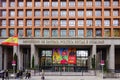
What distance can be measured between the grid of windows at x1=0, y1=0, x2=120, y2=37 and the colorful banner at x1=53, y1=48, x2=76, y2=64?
8.02m

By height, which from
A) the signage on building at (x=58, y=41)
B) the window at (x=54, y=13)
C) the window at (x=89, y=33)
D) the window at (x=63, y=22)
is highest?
the window at (x=54, y=13)

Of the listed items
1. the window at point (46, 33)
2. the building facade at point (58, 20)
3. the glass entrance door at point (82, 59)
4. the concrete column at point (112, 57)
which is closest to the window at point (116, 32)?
the building facade at point (58, 20)

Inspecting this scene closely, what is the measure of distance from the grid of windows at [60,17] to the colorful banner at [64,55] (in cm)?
802

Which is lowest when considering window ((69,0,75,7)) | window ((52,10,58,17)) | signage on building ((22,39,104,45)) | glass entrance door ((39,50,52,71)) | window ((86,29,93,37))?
glass entrance door ((39,50,52,71))

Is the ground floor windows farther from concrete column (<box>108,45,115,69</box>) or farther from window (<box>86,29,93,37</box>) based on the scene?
concrete column (<box>108,45,115,69</box>)

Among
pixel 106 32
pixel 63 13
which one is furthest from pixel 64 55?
pixel 106 32

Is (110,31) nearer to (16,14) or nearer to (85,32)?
(85,32)

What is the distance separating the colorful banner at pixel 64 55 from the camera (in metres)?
88.4

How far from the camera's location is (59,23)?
8162 cm

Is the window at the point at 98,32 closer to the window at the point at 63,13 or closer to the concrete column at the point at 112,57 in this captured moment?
the concrete column at the point at 112,57

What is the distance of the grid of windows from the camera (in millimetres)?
81312

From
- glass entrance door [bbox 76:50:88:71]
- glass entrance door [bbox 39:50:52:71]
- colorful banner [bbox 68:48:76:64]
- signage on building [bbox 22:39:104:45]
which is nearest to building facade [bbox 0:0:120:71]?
signage on building [bbox 22:39:104:45]

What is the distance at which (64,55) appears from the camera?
8838cm

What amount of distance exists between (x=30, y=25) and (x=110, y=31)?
2352 cm
